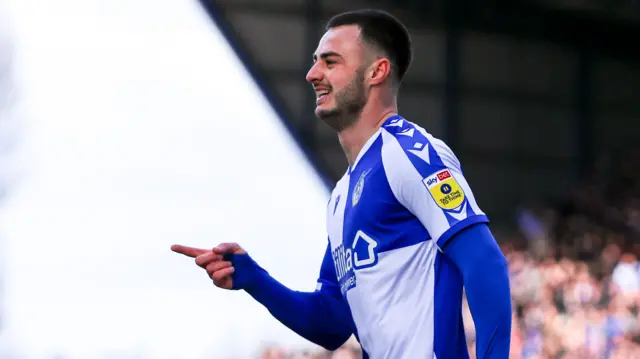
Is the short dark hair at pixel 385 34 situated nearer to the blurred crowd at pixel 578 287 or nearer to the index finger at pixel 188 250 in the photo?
the index finger at pixel 188 250

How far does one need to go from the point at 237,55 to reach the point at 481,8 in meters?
5.44

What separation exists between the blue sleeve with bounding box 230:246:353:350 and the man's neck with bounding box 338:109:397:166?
0.42m

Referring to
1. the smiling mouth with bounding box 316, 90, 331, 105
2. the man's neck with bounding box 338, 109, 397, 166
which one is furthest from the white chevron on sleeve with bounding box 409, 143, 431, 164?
the smiling mouth with bounding box 316, 90, 331, 105

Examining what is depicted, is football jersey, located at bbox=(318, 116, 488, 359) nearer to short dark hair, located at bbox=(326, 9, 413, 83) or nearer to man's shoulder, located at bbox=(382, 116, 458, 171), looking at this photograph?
man's shoulder, located at bbox=(382, 116, 458, 171)

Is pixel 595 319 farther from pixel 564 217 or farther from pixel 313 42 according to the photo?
pixel 313 42

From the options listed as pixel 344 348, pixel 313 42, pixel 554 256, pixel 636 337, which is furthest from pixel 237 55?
pixel 636 337

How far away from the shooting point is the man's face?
3168 millimetres

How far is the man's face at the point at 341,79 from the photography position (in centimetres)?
317

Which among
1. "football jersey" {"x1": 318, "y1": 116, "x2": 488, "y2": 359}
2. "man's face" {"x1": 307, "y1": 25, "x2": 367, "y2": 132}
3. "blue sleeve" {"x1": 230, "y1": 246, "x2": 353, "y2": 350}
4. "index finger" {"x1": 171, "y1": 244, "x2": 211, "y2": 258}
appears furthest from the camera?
"blue sleeve" {"x1": 230, "y1": 246, "x2": 353, "y2": 350}

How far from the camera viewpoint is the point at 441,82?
2275cm

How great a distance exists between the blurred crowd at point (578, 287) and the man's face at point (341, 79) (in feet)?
16.7

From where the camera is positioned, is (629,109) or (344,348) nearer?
(344,348)

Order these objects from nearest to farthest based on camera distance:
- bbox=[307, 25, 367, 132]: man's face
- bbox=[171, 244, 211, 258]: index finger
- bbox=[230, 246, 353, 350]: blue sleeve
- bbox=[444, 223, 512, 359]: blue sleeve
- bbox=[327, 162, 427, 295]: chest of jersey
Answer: bbox=[444, 223, 512, 359]: blue sleeve
bbox=[327, 162, 427, 295]: chest of jersey
bbox=[307, 25, 367, 132]: man's face
bbox=[171, 244, 211, 258]: index finger
bbox=[230, 246, 353, 350]: blue sleeve

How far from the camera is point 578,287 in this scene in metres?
12.6
